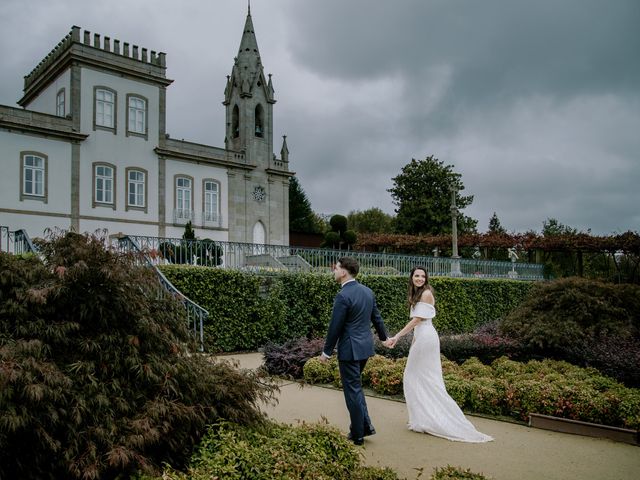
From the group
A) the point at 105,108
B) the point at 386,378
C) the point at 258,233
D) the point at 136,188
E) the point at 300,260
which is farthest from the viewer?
the point at 258,233

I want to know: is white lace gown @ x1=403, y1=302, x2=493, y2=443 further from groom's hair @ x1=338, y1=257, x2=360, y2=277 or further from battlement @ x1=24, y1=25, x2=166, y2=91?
battlement @ x1=24, y1=25, x2=166, y2=91

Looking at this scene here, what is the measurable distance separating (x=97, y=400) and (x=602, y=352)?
→ 9.30m

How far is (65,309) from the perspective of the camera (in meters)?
4.75

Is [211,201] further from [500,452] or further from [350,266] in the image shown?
[500,452]

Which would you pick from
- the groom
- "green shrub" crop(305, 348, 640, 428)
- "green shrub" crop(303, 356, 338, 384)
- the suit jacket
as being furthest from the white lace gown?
"green shrub" crop(303, 356, 338, 384)

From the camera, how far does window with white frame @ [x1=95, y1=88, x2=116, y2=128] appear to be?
2895cm

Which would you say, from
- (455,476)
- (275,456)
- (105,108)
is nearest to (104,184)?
(105,108)

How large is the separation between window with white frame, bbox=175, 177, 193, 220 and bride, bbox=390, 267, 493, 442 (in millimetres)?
26496

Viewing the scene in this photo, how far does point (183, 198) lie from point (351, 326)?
1082 inches

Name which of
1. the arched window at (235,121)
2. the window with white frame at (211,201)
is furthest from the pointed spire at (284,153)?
the window with white frame at (211,201)

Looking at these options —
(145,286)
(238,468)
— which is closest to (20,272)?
(145,286)

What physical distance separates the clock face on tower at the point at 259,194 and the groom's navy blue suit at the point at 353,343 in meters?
30.1

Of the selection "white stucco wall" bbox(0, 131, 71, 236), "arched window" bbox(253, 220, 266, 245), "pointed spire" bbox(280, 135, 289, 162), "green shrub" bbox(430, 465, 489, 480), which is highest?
"pointed spire" bbox(280, 135, 289, 162)

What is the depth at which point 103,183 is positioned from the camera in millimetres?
28906
